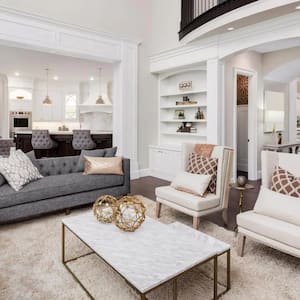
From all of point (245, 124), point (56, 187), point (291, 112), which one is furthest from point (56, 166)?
point (291, 112)

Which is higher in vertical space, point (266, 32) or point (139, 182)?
point (266, 32)

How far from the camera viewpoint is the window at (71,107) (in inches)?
458

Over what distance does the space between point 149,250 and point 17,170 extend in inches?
91.3

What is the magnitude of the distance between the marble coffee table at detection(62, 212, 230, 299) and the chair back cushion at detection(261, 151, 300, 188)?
3.41 ft

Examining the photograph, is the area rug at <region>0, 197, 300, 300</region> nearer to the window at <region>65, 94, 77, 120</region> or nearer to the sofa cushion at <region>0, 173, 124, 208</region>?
the sofa cushion at <region>0, 173, 124, 208</region>

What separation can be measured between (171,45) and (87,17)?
1828 millimetres

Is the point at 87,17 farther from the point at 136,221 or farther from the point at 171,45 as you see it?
the point at 136,221

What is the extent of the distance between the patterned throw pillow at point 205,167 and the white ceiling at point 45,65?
5.42 m

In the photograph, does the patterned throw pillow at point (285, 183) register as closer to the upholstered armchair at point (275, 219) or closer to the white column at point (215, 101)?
the upholstered armchair at point (275, 219)

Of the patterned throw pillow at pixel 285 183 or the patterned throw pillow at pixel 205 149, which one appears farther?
the patterned throw pillow at pixel 205 149

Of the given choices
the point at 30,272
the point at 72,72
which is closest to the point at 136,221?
the point at 30,272

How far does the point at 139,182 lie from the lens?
5980 millimetres

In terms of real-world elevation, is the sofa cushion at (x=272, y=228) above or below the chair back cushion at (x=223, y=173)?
below

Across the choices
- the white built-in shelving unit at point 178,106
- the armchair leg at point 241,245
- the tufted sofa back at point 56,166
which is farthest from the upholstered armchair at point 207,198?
the white built-in shelving unit at point 178,106
